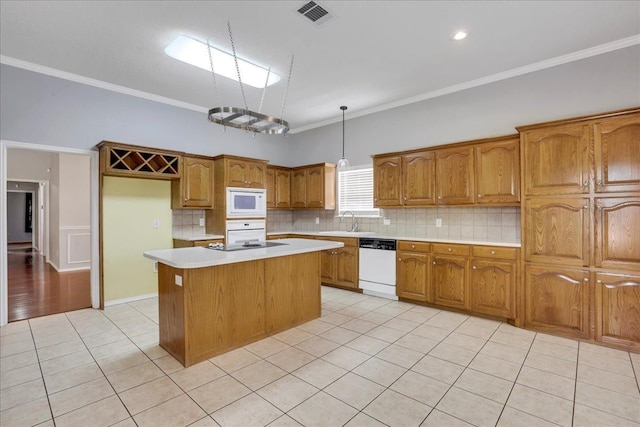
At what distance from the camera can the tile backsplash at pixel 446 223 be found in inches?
154

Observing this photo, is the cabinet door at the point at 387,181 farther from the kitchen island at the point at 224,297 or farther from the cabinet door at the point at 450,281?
the kitchen island at the point at 224,297

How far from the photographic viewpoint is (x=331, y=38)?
3094 millimetres

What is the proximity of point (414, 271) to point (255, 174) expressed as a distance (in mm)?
2979

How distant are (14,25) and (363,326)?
14.7 feet

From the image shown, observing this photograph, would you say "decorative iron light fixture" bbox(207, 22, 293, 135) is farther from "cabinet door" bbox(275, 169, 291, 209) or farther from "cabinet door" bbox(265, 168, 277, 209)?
"cabinet door" bbox(275, 169, 291, 209)

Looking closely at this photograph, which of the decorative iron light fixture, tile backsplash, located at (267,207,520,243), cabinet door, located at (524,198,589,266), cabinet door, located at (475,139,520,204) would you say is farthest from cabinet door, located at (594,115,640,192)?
the decorative iron light fixture

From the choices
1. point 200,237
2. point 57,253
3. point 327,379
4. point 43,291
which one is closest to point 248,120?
point 200,237

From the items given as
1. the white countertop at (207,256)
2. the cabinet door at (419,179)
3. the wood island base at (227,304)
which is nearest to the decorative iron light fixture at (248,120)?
the white countertop at (207,256)

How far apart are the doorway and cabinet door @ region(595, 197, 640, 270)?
5.77 m

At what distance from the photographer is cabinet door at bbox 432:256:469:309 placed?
384 cm

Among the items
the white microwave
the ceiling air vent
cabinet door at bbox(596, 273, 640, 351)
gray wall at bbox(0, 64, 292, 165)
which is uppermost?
the ceiling air vent

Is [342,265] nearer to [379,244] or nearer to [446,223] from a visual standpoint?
[379,244]

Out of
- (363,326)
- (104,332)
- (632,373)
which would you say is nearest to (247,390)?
(363,326)

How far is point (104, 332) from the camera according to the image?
3354 millimetres
